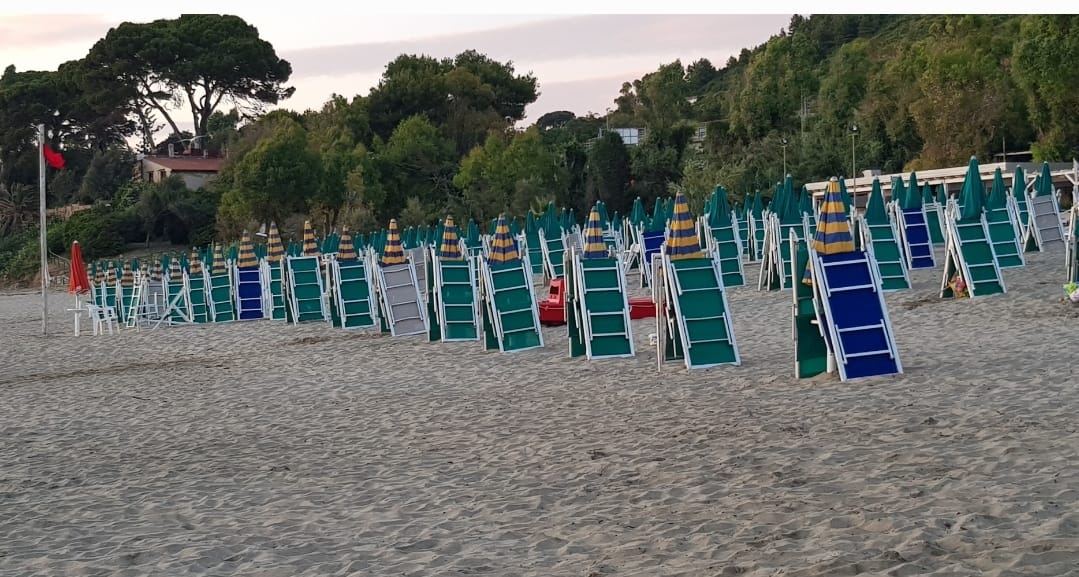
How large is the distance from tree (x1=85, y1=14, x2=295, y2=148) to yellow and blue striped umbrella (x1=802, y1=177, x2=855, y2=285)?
5710cm

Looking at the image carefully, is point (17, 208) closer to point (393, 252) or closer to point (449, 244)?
point (449, 244)

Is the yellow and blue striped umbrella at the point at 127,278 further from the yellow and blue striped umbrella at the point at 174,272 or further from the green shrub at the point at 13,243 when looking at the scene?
the green shrub at the point at 13,243

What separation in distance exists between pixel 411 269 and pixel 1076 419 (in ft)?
36.2

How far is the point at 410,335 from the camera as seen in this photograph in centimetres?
1600

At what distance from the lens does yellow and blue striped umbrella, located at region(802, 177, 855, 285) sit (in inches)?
364

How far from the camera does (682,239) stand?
36.4 ft

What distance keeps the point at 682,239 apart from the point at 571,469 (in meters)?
4.86

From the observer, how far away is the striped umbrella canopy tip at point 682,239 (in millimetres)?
10930

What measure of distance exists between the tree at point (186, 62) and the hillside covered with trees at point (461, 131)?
0.35ft

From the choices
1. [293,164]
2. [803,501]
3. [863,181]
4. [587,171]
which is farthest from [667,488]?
[587,171]

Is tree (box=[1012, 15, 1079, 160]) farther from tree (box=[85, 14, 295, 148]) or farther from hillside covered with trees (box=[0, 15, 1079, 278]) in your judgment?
tree (box=[85, 14, 295, 148])

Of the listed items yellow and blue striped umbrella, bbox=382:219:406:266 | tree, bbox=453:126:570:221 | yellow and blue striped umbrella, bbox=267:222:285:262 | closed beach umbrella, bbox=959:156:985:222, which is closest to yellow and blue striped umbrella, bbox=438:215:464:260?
yellow and blue striped umbrella, bbox=382:219:406:266

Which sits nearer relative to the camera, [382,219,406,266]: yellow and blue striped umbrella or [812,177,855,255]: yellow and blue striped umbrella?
[812,177,855,255]: yellow and blue striped umbrella

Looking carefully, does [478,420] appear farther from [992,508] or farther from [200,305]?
[200,305]
